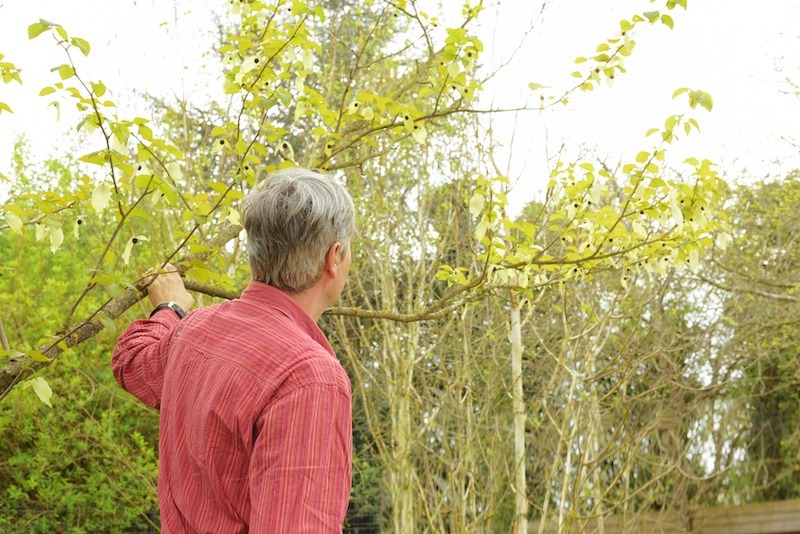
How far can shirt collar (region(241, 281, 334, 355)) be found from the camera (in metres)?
1.34

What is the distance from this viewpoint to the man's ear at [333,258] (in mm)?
1331

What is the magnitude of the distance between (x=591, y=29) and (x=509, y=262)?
2.89m

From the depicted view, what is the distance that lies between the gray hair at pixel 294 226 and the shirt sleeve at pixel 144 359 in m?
0.30

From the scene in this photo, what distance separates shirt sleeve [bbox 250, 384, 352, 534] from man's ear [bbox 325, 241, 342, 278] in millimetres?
209

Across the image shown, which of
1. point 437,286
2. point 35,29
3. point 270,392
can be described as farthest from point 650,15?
point 437,286

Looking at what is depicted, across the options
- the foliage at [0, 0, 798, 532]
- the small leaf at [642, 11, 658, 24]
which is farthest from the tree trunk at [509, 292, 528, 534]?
the small leaf at [642, 11, 658, 24]

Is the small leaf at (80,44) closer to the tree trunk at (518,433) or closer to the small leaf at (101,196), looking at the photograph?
the small leaf at (101,196)

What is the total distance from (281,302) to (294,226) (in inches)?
4.7

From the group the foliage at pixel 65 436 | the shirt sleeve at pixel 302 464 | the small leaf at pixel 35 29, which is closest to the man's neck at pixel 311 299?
the shirt sleeve at pixel 302 464

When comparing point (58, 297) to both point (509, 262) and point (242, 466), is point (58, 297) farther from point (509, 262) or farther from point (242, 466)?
point (242, 466)

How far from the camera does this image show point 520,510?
4.48 m

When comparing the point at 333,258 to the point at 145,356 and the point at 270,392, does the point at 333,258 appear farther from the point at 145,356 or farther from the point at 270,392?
the point at 145,356

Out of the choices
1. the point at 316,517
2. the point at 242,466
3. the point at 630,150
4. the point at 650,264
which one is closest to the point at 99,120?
the point at 242,466

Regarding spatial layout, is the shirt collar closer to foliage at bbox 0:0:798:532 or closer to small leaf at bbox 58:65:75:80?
foliage at bbox 0:0:798:532
